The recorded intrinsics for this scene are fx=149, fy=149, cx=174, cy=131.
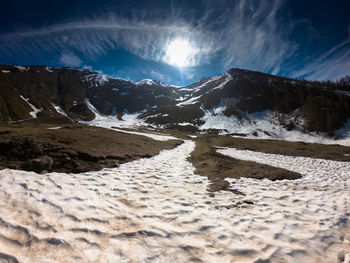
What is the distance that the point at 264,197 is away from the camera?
22.0ft

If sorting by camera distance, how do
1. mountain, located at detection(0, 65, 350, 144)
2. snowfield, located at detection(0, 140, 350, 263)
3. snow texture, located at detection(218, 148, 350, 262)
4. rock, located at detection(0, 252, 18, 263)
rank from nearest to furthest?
rock, located at detection(0, 252, 18, 263), snowfield, located at detection(0, 140, 350, 263), snow texture, located at detection(218, 148, 350, 262), mountain, located at detection(0, 65, 350, 144)

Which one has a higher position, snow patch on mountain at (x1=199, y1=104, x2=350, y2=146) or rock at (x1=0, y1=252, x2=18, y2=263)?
snow patch on mountain at (x1=199, y1=104, x2=350, y2=146)

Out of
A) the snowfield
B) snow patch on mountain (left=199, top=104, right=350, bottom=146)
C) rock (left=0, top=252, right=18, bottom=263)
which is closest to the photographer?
rock (left=0, top=252, right=18, bottom=263)

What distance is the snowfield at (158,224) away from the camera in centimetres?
313

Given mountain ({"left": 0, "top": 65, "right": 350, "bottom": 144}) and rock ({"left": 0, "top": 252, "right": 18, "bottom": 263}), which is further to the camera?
mountain ({"left": 0, "top": 65, "right": 350, "bottom": 144})

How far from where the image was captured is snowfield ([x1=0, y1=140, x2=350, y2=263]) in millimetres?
3135

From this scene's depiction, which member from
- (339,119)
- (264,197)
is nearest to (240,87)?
(339,119)

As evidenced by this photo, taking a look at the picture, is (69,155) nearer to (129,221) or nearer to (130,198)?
(130,198)

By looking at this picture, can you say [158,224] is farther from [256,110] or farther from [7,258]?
[256,110]

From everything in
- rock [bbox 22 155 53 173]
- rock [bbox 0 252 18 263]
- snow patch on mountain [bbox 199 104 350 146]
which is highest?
snow patch on mountain [bbox 199 104 350 146]

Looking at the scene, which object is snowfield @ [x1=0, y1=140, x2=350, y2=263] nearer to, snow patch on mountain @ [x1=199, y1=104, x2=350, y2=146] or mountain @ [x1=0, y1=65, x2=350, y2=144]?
snow patch on mountain @ [x1=199, y1=104, x2=350, y2=146]

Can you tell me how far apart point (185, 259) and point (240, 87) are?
525 feet

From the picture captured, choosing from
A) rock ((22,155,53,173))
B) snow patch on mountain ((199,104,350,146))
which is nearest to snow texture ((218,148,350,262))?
rock ((22,155,53,173))

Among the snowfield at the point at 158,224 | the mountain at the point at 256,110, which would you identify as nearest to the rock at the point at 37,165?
the snowfield at the point at 158,224
